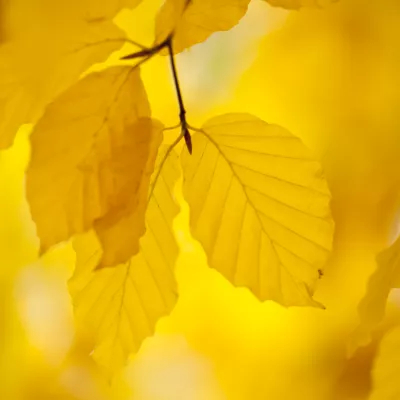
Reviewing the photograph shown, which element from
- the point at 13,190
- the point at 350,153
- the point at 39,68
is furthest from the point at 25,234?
the point at 350,153

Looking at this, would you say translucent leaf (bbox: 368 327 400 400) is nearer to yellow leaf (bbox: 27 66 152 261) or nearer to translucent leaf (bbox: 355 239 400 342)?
translucent leaf (bbox: 355 239 400 342)

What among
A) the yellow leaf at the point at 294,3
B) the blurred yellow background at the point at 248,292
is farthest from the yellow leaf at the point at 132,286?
the yellow leaf at the point at 294,3

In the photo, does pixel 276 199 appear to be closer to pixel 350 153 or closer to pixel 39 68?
pixel 350 153

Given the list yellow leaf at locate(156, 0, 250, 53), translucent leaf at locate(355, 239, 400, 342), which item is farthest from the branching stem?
translucent leaf at locate(355, 239, 400, 342)

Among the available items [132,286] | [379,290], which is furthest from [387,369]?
[132,286]

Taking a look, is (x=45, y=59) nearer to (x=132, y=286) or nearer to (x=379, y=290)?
(x=132, y=286)

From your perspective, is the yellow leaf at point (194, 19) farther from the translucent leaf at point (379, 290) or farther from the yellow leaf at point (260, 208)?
the translucent leaf at point (379, 290)
